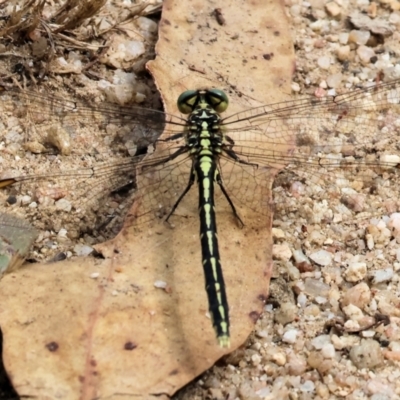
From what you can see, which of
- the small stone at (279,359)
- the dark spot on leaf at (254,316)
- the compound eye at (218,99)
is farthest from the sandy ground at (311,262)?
the compound eye at (218,99)

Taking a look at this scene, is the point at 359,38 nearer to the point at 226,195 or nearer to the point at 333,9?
the point at 333,9

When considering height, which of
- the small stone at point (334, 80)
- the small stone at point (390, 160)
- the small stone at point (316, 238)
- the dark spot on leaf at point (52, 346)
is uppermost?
the small stone at point (334, 80)

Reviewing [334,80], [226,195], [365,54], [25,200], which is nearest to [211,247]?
[226,195]

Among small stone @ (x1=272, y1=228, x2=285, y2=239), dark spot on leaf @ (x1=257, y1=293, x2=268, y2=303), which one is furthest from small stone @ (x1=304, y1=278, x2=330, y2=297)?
dark spot on leaf @ (x1=257, y1=293, x2=268, y2=303)

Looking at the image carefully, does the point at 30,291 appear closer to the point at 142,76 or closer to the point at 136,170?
the point at 136,170

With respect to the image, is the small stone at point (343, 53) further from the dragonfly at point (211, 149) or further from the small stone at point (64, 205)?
the small stone at point (64, 205)

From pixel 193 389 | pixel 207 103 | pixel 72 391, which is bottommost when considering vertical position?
pixel 193 389

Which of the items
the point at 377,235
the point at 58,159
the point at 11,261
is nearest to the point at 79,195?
the point at 58,159
